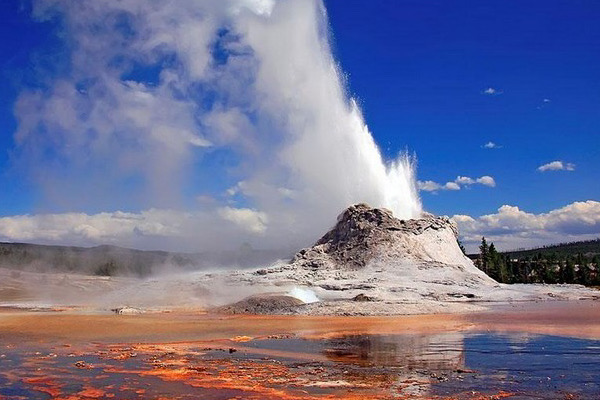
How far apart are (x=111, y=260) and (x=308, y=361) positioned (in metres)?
107

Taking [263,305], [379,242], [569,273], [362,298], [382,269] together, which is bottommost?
[263,305]

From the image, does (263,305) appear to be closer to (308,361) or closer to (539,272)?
(308,361)

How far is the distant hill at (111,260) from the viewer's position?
9550 cm

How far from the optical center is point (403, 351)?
18.6 meters

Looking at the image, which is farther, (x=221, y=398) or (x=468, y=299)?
(x=468, y=299)

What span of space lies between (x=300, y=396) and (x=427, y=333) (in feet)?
44.7

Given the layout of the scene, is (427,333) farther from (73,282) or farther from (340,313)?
(73,282)

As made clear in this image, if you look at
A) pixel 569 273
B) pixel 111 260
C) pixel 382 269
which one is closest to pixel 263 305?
pixel 382 269

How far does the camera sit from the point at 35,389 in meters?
12.8

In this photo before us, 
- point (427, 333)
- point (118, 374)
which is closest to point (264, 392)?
point (118, 374)

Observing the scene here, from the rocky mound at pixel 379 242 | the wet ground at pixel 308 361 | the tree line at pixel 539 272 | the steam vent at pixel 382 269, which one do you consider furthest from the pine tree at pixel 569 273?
the wet ground at pixel 308 361

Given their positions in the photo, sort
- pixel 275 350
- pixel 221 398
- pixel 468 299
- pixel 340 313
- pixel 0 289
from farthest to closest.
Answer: pixel 0 289 < pixel 468 299 < pixel 340 313 < pixel 275 350 < pixel 221 398

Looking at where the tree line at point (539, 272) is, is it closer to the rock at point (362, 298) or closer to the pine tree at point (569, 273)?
the pine tree at point (569, 273)

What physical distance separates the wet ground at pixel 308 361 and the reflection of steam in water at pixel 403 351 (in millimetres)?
41
